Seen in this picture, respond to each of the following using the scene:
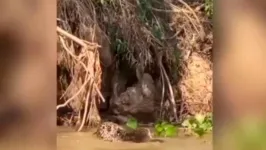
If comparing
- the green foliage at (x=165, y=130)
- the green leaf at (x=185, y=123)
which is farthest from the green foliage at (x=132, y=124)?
the green leaf at (x=185, y=123)

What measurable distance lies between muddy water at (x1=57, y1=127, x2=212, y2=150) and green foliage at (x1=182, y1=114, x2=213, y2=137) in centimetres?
5

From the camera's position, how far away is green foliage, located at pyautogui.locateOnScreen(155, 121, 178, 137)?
2406mm

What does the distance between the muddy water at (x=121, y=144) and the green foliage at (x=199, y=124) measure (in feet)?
0.15

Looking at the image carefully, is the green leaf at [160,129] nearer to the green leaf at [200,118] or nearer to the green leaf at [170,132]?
the green leaf at [170,132]

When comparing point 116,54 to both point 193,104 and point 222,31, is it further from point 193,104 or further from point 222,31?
point 222,31

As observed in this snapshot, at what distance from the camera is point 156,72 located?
271cm

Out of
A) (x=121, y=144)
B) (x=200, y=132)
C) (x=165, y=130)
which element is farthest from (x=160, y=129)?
(x=121, y=144)

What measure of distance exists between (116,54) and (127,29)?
13 centimetres

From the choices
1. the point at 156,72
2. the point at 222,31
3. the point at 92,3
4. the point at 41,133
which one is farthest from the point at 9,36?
the point at 156,72

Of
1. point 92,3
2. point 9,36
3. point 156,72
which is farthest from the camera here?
point 156,72

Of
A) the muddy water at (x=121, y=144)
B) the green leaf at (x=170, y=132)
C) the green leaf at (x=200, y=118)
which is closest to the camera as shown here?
the muddy water at (x=121, y=144)

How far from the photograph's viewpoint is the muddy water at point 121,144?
2.15 metres

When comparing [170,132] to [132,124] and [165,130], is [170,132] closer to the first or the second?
[165,130]

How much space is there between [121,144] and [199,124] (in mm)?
442
